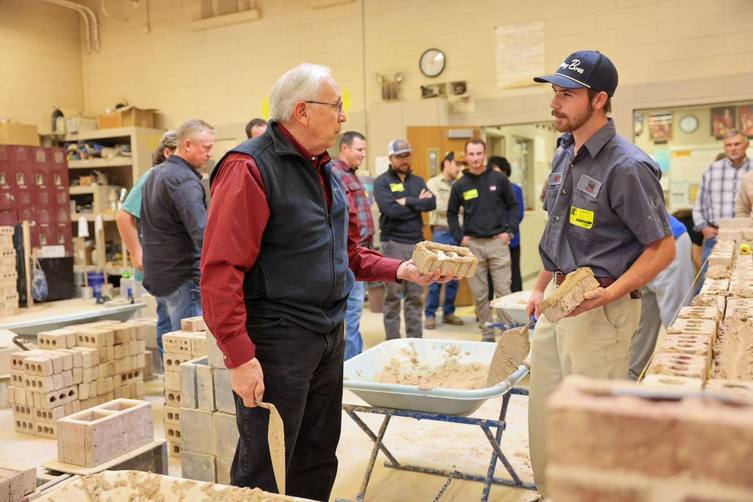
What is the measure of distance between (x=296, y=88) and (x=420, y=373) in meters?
1.82

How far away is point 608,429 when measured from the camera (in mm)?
687

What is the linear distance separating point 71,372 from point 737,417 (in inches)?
165

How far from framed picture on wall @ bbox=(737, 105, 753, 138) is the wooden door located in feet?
14.5

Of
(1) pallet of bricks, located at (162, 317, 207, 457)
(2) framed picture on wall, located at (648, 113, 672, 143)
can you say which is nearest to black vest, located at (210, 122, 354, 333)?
(1) pallet of bricks, located at (162, 317, 207, 457)

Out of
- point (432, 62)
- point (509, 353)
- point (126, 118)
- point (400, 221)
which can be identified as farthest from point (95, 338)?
point (126, 118)

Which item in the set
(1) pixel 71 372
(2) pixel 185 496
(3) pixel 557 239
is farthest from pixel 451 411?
(1) pixel 71 372

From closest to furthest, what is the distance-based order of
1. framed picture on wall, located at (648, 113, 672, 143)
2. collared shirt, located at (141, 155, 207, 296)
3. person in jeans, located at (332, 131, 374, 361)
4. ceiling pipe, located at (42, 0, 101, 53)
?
collared shirt, located at (141, 155, 207, 296) → person in jeans, located at (332, 131, 374, 361) → framed picture on wall, located at (648, 113, 672, 143) → ceiling pipe, located at (42, 0, 101, 53)

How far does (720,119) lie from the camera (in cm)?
1020

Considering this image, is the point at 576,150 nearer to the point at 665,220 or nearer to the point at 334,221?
the point at 665,220

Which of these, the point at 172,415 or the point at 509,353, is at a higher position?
the point at 509,353

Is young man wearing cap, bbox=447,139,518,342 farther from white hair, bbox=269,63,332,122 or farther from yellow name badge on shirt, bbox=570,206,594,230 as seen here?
white hair, bbox=269,63,332,122

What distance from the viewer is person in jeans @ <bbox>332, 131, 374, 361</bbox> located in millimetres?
4832

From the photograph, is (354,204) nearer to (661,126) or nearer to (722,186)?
(722,186)

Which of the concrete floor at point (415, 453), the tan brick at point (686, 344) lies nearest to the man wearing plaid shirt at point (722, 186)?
the concrete floor at point (415, 453)
